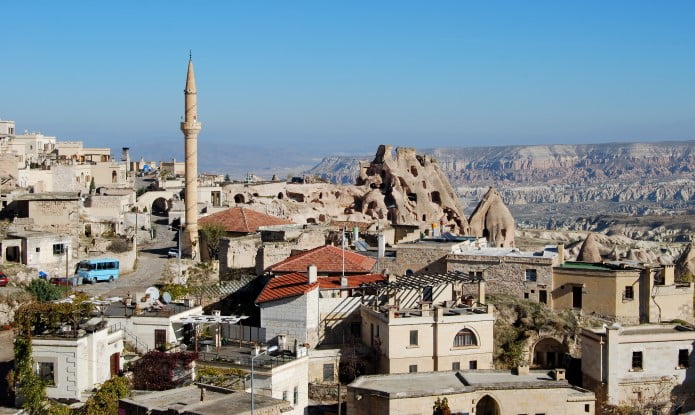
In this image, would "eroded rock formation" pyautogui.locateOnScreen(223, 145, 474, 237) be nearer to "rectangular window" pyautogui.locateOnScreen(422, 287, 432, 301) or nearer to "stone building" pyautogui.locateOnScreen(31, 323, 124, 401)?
"rectangular window" pyautogui.locateOnScreen(422, 287, 432, 301)

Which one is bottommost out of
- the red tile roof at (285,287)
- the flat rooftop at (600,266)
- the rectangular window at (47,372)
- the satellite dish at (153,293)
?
the rectangular window at (47,372)

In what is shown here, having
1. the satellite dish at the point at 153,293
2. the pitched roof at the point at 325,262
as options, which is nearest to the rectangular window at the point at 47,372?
the satellite dish at the point at 153,293

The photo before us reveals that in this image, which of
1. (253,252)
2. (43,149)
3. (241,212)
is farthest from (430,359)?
(43,149)

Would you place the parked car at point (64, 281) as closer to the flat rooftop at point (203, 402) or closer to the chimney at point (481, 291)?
the flat rooftop at point (203, 402)

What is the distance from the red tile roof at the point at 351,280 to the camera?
40.8 metres

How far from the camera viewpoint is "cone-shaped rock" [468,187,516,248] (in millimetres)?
67500

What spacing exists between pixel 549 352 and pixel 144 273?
19607 millimetres

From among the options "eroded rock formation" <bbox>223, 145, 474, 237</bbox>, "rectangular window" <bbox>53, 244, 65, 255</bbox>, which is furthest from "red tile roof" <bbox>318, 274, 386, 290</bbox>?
"eroded rock formation" <bbox>223, 145, 474, 237</bbox>

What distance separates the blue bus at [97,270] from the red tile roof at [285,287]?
31.7 feet

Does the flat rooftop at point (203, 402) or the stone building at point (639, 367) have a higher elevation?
the flat rooftop at point (203, 402)

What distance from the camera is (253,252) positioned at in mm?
50531

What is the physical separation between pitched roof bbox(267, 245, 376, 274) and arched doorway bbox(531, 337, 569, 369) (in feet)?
25.6

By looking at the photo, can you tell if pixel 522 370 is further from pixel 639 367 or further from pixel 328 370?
pixel 328 370

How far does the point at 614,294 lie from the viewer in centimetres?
4375
